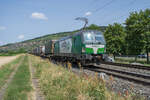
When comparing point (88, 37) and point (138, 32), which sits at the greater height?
point (138, 32)

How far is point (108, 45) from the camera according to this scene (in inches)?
1372

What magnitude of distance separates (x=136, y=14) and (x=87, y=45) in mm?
17579

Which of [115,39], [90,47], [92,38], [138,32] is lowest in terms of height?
[90,47]

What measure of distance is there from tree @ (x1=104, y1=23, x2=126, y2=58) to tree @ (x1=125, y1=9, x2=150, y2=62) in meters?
5.41

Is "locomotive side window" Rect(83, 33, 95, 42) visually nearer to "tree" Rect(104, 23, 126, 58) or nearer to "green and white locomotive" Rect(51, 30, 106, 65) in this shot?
"green and white locomotive" Rect(51, 30, 106, 65)

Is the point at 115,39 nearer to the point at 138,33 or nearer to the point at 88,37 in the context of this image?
the point at 138,33

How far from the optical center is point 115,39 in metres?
34.0

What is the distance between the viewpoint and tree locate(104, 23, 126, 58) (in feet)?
111

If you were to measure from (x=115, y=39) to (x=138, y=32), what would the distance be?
25.8ft

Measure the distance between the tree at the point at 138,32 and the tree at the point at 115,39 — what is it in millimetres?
5408

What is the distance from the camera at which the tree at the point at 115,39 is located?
111 ft

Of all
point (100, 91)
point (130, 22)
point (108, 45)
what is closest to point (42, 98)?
point (100, 91)

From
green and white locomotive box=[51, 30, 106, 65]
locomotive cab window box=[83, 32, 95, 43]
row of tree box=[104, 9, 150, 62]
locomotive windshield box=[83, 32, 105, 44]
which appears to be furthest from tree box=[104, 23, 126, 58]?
locomotive cab window box=[83, 32, 95, 43]

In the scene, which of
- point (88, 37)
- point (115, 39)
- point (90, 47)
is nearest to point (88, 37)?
point (88, 37)
